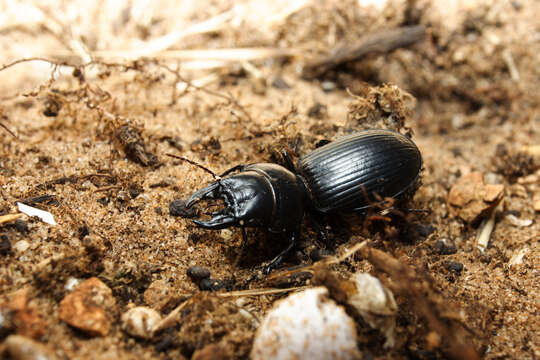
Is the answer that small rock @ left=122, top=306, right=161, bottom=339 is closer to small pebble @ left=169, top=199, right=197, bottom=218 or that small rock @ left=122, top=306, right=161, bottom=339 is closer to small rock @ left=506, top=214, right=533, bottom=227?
small pebble @ left=169, top=199, right=197, bottom=218

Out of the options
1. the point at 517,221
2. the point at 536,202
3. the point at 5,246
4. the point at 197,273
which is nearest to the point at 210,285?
the point at 197,273

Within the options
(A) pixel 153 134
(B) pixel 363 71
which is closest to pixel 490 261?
(B) pixel 363 71

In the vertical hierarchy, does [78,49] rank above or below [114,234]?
above

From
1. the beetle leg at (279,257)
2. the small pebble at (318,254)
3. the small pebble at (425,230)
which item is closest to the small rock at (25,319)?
the beetle leg at (279,257)

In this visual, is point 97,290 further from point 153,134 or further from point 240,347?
point 153,134

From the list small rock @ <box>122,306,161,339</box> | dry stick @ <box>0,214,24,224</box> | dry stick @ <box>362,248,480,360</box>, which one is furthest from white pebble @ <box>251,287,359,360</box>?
dry stick @ <box>0,214,24,224</box>

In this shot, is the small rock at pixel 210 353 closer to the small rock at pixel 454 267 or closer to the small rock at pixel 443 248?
the small rock at pixel 454 267

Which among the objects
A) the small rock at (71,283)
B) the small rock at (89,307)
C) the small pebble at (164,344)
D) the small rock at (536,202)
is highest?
the small rock at (71,283)

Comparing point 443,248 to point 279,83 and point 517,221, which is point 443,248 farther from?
point 279,83
